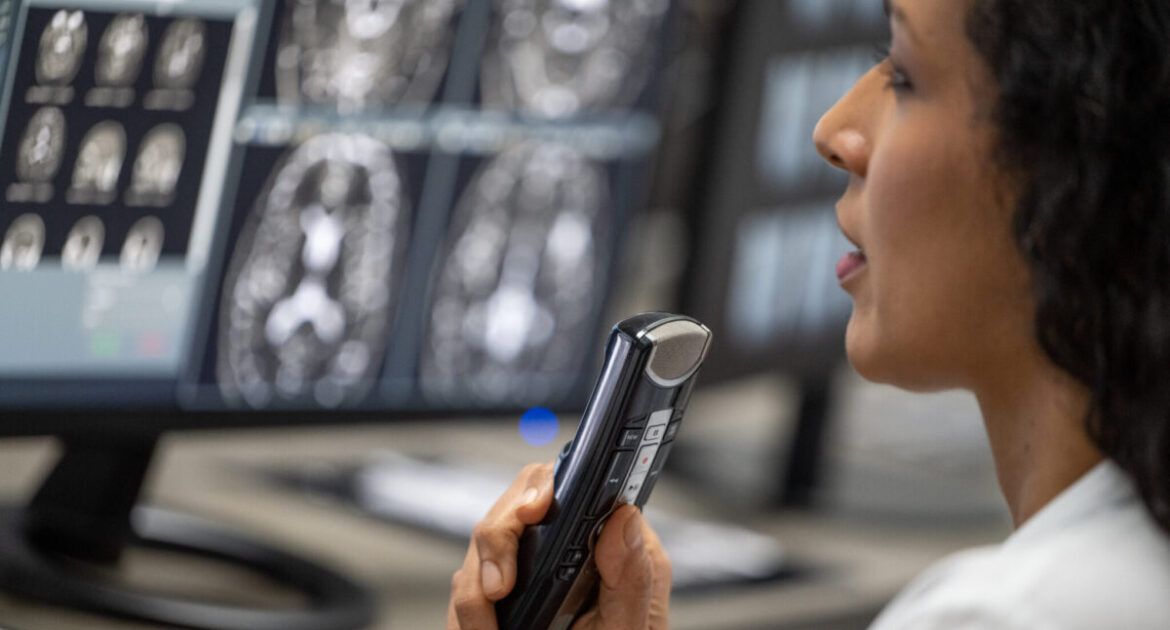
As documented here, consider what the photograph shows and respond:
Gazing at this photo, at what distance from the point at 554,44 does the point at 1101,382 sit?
0.69 meters

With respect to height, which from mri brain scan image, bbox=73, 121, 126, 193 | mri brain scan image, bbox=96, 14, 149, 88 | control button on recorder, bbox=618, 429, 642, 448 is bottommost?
control button on recorder, bbox=618, 429, 642, 448

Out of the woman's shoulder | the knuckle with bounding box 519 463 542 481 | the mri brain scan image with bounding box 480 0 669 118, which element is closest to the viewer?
the woman's shoulder

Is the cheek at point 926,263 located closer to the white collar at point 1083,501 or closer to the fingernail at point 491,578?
the white collar at point 1083,501

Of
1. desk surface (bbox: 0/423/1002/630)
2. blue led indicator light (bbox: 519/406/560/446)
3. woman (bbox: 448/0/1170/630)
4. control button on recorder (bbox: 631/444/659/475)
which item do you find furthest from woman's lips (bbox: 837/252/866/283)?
blue led indicator light (bbox: 519/406/560/446)

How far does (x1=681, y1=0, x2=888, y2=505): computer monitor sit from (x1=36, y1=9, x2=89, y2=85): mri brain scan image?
1.99 feet

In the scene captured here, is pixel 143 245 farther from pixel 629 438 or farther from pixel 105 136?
pixel 629 438

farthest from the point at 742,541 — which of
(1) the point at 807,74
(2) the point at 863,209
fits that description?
(2) the point at 863,209

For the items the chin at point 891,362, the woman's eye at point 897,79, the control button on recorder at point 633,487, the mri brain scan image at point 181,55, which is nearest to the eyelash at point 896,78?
the woman's eye at point 897,79

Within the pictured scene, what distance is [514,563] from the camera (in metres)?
0.74

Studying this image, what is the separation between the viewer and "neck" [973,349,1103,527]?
637 millimetres

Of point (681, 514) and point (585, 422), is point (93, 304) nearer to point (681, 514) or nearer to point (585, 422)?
point (585, 422)

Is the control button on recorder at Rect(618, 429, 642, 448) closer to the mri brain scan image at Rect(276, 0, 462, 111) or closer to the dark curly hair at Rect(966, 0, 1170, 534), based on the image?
the dark curly hair at Rect(966, 0, 1170, 534)

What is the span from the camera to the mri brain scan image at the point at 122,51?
3.15 feet

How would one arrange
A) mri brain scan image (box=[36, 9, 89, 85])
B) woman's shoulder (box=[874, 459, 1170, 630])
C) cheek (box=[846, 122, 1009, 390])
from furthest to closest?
1. mri brain scan image (box=[36, 9, 89, 85])
2. cheek (box=[846, 122, 1009, 390])
3. woman's shoulder (box=[874, 459, 1170, 630])
